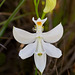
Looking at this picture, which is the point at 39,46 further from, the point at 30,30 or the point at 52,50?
the point at 30,30

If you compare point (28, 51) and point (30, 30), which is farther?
point (30, 30)

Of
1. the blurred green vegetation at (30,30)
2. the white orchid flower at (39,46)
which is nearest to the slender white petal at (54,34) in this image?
the white orchid flower at (39,46)

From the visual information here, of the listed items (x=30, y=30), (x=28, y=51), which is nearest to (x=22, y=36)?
(x=28, y=51)

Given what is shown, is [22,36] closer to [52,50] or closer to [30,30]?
Answer: [52,50]

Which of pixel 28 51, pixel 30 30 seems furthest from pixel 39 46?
pixel 30 30

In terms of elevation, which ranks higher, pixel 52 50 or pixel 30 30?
pixel 30 30

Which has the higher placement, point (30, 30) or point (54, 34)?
point (30, 30)

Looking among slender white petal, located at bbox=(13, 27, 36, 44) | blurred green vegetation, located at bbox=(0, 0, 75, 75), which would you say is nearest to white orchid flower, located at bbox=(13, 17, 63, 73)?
slender white petal, located at bbox=(13, 27, 36, 44)
